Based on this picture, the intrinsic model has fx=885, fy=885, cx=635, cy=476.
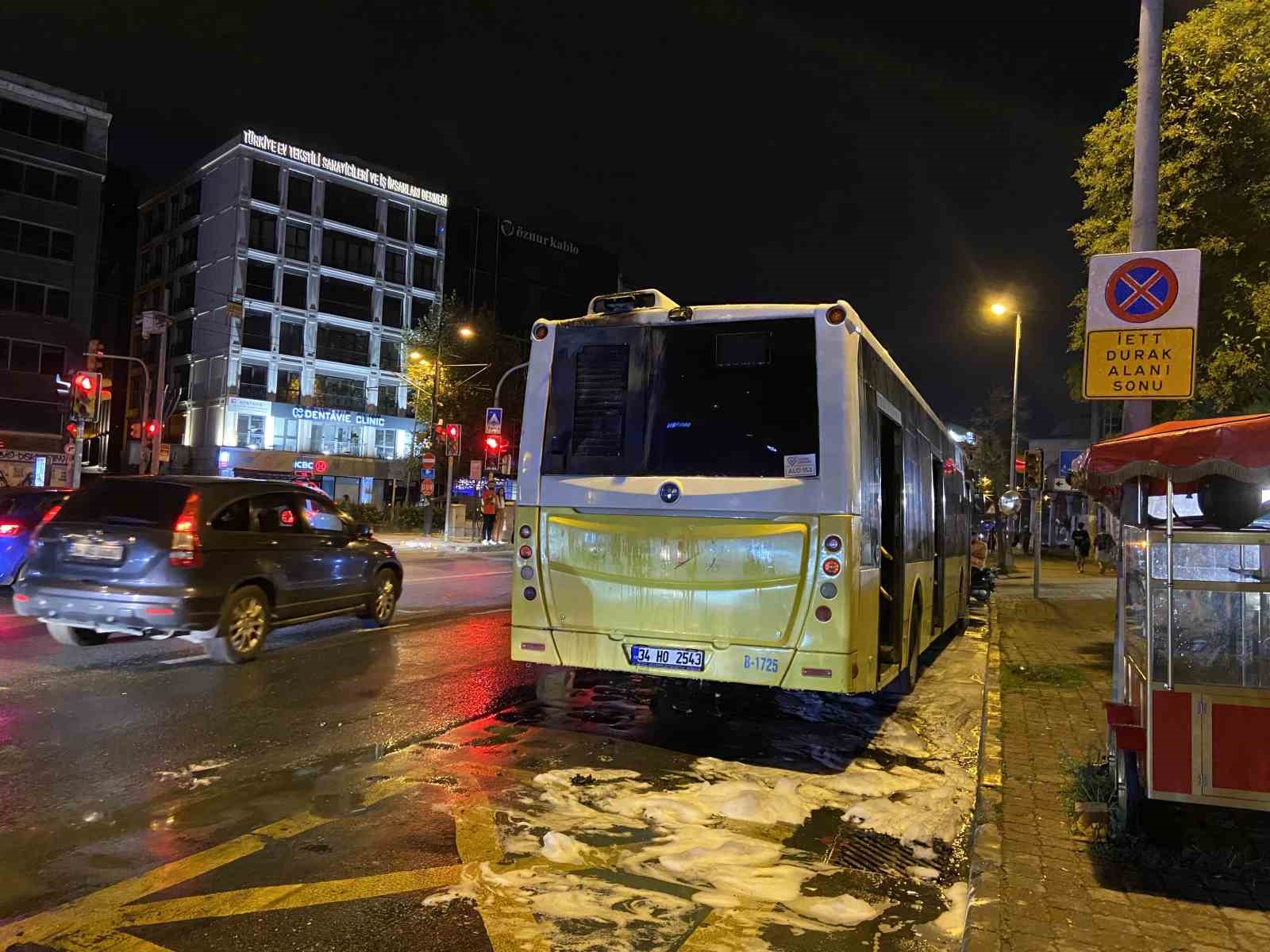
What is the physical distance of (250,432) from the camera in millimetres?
52688

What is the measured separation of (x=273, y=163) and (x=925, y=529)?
53.7 metres

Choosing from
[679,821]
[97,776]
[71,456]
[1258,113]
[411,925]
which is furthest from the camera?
[71,456]

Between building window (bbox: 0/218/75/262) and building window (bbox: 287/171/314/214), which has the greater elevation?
building window (bbox: 287/171/314/214)

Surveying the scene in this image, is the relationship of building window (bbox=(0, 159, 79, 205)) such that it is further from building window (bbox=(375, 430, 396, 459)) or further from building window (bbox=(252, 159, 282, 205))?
building window (bbox=(375, 430, 396, 459))

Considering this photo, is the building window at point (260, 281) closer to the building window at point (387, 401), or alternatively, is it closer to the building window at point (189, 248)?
the building window at point (189, 248)

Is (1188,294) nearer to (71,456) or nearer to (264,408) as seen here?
(71,456)

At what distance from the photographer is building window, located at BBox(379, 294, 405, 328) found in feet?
193

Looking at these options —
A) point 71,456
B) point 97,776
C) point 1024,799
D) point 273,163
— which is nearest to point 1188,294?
point 1024,799

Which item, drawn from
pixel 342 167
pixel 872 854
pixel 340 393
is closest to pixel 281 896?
pixel 872 854

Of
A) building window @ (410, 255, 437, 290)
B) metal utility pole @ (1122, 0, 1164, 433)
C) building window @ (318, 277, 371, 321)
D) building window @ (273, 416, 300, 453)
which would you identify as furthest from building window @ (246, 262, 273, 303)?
metal utility pole @ (1122, 0, 1164, 433)

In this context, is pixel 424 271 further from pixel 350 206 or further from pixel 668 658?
pixel 668 658

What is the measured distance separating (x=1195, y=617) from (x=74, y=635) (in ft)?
33.5

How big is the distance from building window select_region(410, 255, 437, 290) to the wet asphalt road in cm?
5466

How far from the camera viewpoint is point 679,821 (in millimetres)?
5020
